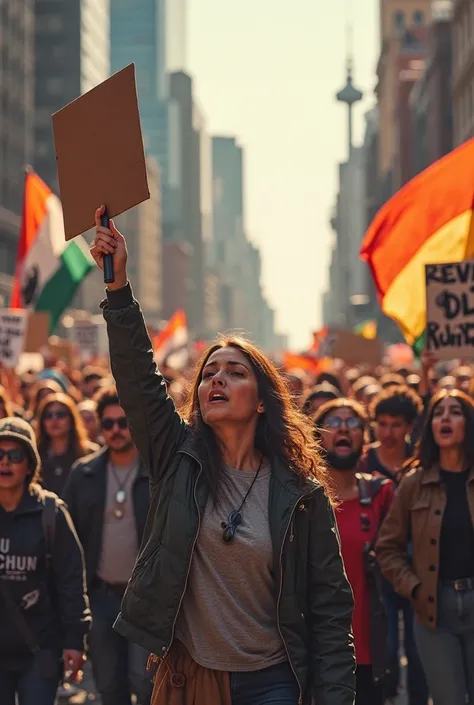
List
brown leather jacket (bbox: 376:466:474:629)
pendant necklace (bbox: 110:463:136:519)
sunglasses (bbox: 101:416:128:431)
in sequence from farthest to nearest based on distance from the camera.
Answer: sunglasses (bbox: 101:416:128:431), pendant necklace (bbox: 110:463:136:519), brown leather jacket (bbox: 376:466:474:629)

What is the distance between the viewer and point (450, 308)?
33.2ft

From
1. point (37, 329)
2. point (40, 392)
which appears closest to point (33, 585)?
point (40, 392)

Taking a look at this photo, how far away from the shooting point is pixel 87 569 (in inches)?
275

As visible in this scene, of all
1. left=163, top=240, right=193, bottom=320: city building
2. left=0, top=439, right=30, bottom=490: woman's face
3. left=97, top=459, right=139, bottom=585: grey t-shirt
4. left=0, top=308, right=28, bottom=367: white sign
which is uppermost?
left=163, top=240, right=193, bottom=320: city building

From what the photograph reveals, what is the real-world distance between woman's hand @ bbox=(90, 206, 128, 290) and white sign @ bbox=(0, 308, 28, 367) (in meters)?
10.6

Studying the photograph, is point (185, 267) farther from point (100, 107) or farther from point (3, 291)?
point (100, 107)

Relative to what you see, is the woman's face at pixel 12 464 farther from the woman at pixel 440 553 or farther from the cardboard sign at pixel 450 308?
the cardboard sign at pixel 450 308

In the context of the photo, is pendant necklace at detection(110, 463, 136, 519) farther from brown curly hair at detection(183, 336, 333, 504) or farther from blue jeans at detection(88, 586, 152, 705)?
brown curly hair at detection(183, 336, 333, 504)

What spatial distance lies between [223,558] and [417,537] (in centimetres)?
238

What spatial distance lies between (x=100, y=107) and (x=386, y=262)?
22.2 feet

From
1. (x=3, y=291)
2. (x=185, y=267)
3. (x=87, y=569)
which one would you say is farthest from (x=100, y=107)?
(x=185, y=267)

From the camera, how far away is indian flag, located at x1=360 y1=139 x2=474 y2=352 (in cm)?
1018

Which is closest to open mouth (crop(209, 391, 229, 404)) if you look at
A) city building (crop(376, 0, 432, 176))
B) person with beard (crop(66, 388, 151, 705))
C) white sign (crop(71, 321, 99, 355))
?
person with beard (crop(66, 388, 151, 705))

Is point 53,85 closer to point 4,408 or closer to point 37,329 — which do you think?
point 37,329
